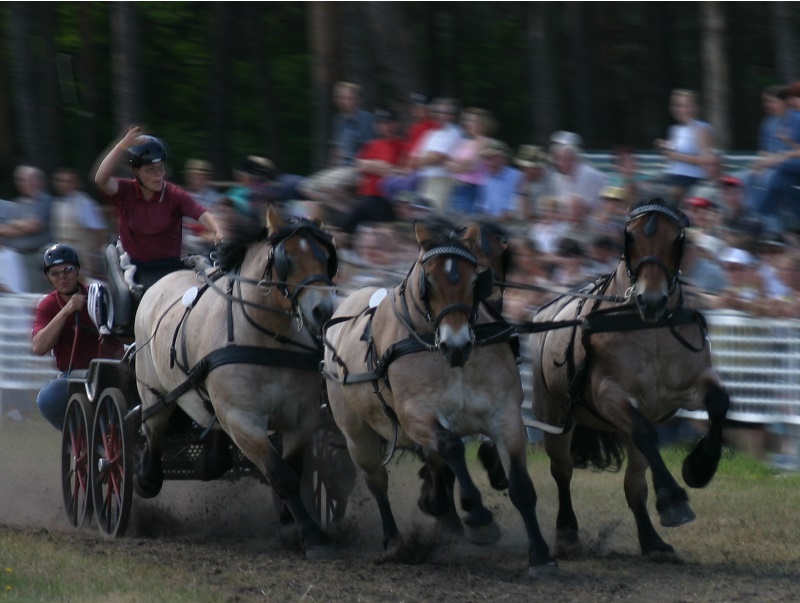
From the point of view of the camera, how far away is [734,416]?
9.68 metres

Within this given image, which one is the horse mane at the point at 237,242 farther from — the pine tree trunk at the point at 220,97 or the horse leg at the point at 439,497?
the pine tree trunk at the point at 220,97

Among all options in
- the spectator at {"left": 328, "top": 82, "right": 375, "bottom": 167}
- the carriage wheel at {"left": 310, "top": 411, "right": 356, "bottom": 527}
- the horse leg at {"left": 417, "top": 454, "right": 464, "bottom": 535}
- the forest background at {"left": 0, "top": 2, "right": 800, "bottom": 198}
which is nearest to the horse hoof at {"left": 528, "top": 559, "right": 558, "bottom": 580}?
the horse leg at {"left": 417, "top": 454, "right": 464, "bottom": 535}

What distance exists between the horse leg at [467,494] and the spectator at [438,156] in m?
4.45

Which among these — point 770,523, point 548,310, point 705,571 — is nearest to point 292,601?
point 705,571

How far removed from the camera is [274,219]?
710cm

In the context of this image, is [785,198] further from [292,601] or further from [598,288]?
[292,601]

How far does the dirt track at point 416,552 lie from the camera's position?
6023 millimetres

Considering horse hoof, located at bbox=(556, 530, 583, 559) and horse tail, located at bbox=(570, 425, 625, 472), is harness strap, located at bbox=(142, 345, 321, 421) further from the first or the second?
horse tail, located at bbox=(570, 425, 625, 472)

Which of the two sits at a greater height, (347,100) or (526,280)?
(347,100)

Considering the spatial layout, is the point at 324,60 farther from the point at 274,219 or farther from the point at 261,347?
the point at 261,347

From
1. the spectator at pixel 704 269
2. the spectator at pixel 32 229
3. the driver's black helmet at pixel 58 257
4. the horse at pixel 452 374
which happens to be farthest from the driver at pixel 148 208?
the spectator at pixel 32 229

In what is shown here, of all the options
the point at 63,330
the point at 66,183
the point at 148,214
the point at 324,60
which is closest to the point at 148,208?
the point at 148,214

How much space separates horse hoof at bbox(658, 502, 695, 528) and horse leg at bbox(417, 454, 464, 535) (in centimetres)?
112

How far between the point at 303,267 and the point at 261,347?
549 millimetres
